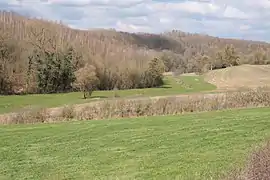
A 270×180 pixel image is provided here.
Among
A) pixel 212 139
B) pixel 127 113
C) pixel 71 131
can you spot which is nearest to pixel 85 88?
pixel 127 113

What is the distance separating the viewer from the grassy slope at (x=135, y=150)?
10273mm

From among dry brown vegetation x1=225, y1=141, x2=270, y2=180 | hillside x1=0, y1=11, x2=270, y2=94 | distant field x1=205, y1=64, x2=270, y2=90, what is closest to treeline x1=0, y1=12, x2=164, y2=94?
hillside x1=0, y1=11, x2=270, y2=94

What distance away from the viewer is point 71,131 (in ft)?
60.6

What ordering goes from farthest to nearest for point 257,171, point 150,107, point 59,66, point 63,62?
1. point 63,62
2. point 59,66
3. point 150,107
4. point 257,171

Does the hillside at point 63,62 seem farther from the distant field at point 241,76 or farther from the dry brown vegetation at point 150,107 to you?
the dry brown vegetation at point 150,107

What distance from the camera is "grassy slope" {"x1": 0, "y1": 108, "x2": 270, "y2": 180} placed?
33.7 feet

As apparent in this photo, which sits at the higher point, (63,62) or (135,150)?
(63,62)

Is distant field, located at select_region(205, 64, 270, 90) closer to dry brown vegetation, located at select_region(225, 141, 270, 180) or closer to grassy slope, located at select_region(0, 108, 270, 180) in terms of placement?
grassy slope, located at select_region(0, 108, 270, 180)

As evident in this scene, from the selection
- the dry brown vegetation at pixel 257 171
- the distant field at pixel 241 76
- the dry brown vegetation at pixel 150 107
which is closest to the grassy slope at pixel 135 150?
the dry brown vegetation at pixel 257 171

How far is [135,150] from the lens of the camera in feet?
42.7

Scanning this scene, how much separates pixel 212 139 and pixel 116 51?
112 m

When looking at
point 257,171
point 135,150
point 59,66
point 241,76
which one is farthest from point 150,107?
point 241,76

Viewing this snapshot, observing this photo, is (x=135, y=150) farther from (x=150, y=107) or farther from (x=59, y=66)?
(x=59, y=66)

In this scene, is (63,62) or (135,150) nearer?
(135,150)
